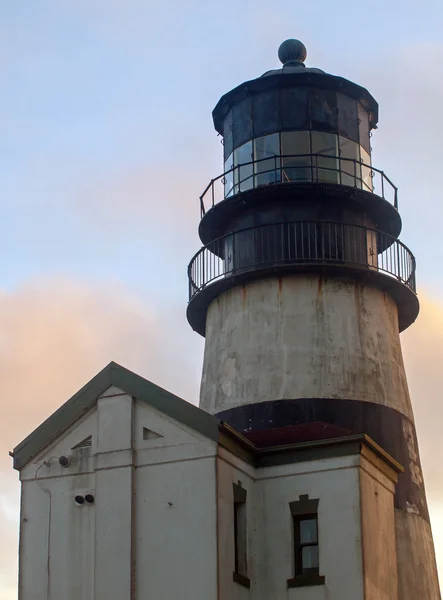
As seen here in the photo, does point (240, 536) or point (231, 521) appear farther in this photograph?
point (240, 536)

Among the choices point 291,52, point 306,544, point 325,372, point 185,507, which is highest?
point 291,52

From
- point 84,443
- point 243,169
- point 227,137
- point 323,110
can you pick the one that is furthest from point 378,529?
point 227,137

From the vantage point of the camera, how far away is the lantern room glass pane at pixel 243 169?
1118 inches

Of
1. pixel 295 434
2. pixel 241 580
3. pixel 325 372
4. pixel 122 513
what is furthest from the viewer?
pixel 325 372

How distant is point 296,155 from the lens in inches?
1101

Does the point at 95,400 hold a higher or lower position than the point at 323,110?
lower

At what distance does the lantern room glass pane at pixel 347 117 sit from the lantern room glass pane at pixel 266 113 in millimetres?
1460

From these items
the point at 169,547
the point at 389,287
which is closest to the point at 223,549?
the point at 169,547

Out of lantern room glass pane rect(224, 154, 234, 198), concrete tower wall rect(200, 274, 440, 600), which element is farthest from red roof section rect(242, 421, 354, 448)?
lantern room glass pane rect(224, 154, 234, 198)

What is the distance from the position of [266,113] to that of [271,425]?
7.42 metres

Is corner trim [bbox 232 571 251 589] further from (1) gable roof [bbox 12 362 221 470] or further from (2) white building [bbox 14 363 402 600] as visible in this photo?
(1) gable roof [bbox 12 362 221 470]

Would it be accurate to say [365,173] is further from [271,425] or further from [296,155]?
[271,425]

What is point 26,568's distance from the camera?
2222cm

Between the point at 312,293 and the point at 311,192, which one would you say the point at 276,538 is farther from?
the point at 311,192
